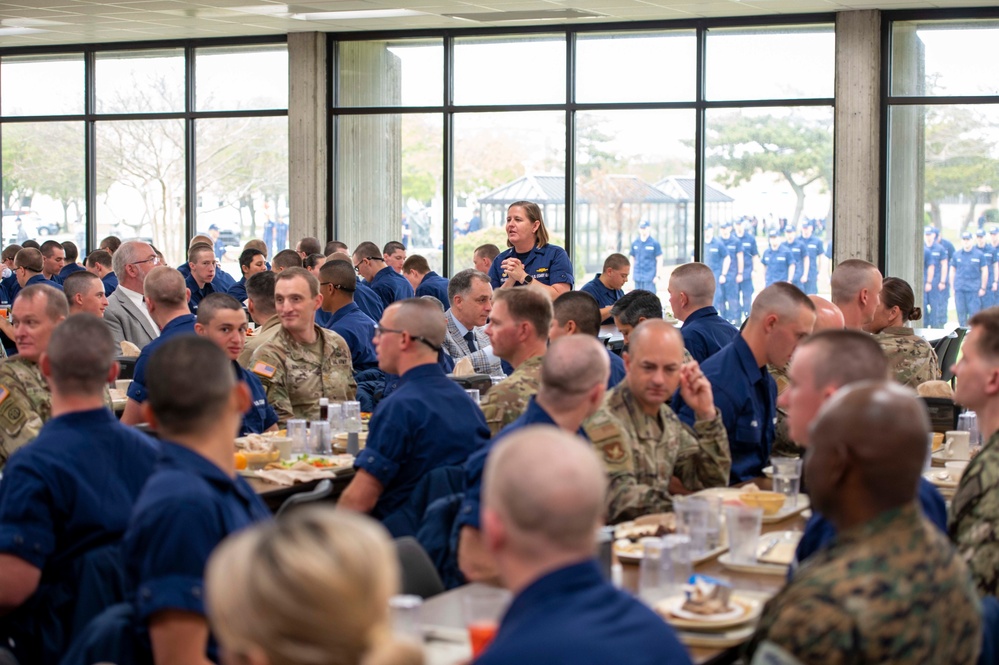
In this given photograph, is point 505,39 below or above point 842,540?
above

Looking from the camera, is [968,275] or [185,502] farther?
[968,275]

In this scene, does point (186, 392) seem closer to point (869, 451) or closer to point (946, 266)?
point (869, 451)

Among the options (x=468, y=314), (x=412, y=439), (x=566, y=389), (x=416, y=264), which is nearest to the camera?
(x=566, y=389)

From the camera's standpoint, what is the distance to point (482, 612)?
2850 mm

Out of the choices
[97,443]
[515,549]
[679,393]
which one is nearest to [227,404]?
[97,443]

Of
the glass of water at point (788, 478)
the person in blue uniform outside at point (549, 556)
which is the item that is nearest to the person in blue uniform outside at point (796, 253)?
the glass of water at point (788, 478)

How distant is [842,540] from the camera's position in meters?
2.39

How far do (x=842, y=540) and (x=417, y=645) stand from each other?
1.02 meters

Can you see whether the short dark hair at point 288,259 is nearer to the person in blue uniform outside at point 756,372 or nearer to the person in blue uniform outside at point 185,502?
the person in blue uniform outside at point 756,372

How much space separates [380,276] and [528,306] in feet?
21.3

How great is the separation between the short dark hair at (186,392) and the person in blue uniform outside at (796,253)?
1177 cm

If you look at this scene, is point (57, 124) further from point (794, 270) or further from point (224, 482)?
point (224, 482)

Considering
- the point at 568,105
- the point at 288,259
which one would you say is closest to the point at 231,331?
the point at 288,259

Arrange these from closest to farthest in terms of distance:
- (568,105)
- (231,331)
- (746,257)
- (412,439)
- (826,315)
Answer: (412,439) < (231,331) < (826,315) < (746,257) < (568,105)
